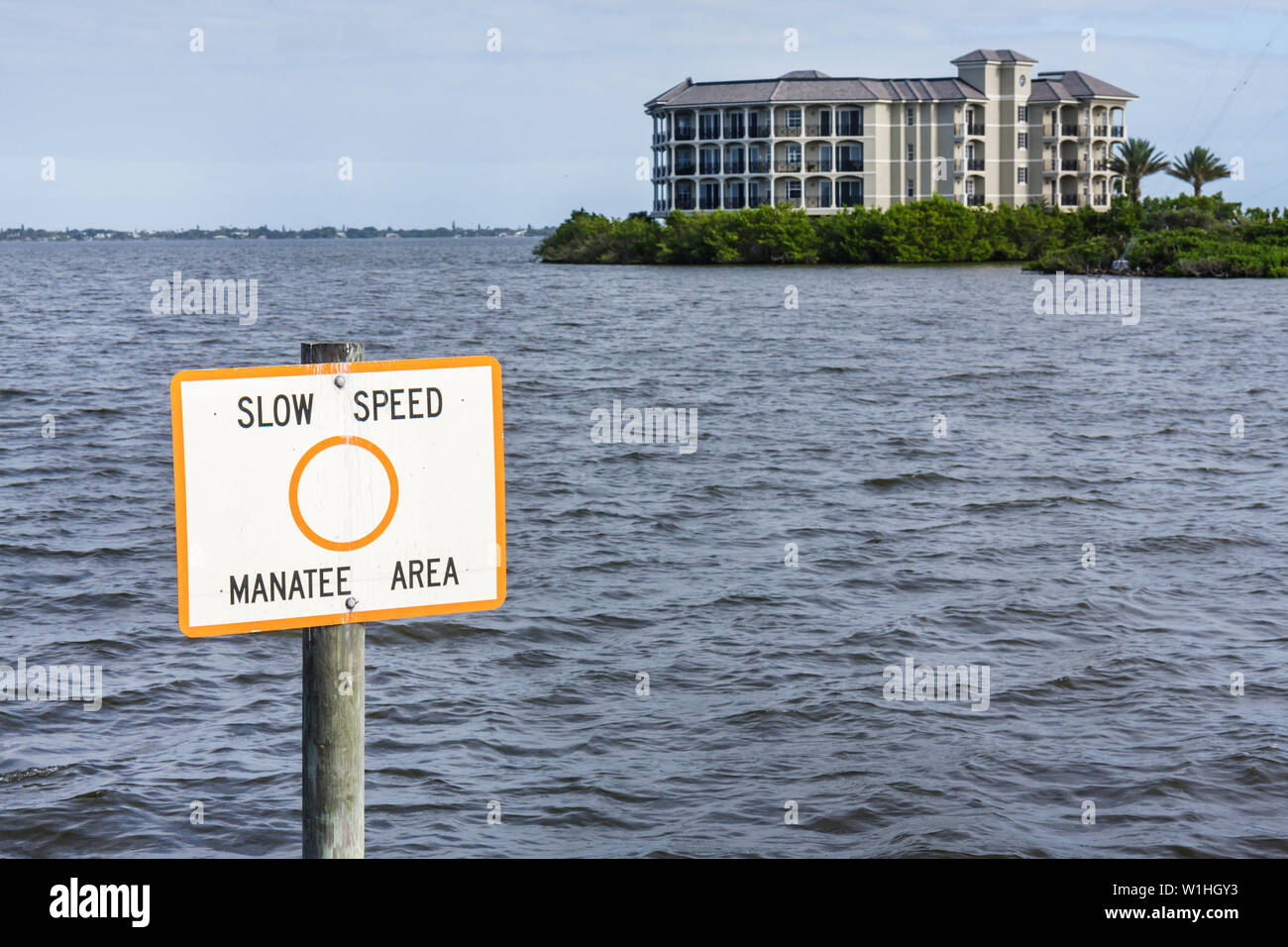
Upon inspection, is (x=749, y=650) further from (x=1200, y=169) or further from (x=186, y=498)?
(x=1200, y=169)

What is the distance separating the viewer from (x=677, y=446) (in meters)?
27.5

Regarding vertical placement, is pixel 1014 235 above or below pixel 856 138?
below

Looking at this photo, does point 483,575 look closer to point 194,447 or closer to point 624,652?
point 194,447

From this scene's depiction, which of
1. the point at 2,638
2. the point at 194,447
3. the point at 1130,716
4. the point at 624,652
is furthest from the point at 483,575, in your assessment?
the point at 2,638

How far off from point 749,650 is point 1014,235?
118770 mm

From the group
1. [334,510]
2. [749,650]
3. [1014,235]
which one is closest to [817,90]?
[1014,235]

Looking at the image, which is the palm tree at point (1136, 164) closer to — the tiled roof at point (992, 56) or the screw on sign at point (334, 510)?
the tiled roof at point (992, 56)

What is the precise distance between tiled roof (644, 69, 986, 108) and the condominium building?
5.4 inches

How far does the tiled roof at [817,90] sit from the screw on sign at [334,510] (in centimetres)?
13555

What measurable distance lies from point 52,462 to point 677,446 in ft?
38.8

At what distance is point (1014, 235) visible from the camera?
126 m

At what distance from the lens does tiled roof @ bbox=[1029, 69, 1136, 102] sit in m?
144

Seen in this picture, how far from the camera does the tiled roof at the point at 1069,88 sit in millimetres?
143875

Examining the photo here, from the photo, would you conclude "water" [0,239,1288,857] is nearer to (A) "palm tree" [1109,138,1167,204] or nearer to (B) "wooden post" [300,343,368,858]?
(B) "wooden post" [300,343,368,858]
